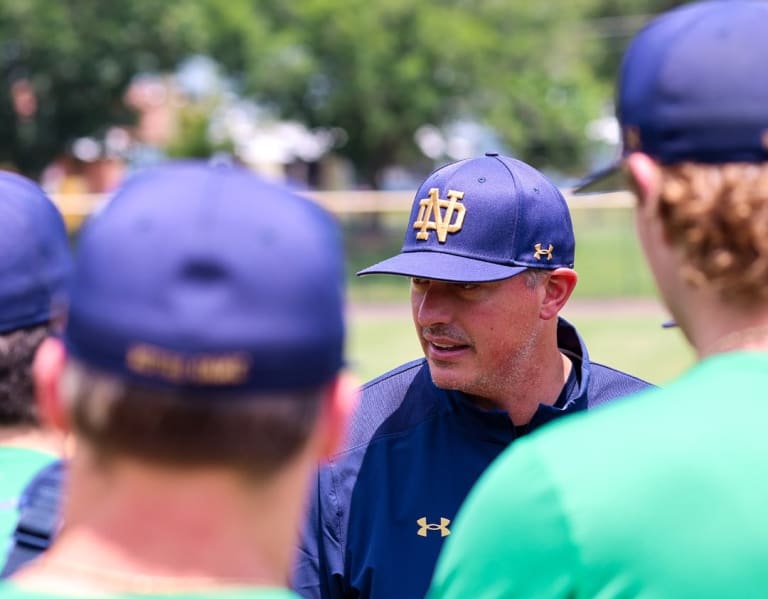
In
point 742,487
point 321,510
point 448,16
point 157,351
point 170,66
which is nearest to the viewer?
point 157,351

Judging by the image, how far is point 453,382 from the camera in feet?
11.0

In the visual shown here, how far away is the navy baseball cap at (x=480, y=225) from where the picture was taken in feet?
11.2

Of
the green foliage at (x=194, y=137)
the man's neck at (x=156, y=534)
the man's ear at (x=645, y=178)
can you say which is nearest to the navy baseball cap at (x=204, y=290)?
the man's neck at (x=156, y=534)

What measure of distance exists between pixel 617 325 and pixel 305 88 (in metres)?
14.6

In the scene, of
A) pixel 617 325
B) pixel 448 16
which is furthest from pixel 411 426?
pixel 448 16

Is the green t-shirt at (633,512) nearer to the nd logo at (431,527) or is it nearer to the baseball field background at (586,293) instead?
the nd logo at (431,527)

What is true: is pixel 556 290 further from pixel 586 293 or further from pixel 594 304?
pixel 586 293

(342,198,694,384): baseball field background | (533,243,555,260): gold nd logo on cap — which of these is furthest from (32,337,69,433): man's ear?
(342,198,694,384): baseball field background

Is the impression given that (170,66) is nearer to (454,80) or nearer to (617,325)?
(454,80)

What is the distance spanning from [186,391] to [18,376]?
813 mm

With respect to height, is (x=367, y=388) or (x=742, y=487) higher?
(x=742, y=487)

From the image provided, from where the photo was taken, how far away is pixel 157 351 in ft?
4.59

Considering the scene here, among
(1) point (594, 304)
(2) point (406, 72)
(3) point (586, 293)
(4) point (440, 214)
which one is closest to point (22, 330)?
(4) point (440, 214)

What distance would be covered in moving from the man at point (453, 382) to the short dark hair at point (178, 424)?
67.2 inches
